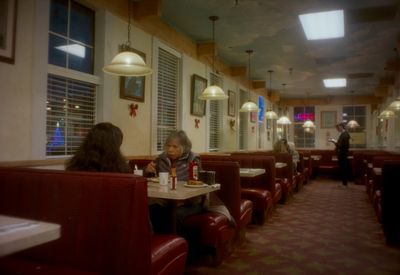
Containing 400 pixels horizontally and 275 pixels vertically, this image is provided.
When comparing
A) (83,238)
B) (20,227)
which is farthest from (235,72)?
(20,227)

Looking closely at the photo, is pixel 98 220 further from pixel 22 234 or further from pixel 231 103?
pixel 231 103

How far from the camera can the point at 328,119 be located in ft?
51.0

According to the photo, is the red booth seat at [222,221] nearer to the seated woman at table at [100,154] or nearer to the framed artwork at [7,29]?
the seated woman at table at [100,154]

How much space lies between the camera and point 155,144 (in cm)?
587

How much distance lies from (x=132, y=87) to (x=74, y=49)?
1034 millimetres

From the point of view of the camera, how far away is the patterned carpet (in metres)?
3.39

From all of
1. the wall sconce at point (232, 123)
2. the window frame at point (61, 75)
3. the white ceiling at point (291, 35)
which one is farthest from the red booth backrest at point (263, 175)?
the wall sconce at point (232, 123)

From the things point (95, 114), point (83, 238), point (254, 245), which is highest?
point (95, 114)

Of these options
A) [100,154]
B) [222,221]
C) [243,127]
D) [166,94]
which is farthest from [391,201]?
[243,127]

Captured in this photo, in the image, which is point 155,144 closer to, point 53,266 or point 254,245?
point 254,245

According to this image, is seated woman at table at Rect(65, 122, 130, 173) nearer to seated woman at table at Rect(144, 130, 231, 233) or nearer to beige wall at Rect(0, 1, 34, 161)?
seated woman at table at Rect(144, 130, 231, 233)

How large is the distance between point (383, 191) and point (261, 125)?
870cm

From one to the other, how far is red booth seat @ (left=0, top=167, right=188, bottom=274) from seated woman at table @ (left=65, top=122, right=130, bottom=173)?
13.9 inches

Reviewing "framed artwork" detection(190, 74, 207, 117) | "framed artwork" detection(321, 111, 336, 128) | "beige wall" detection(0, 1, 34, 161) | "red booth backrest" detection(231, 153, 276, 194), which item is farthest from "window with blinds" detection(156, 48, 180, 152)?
"framed artwork" detection(321, 111, 336, 128)
